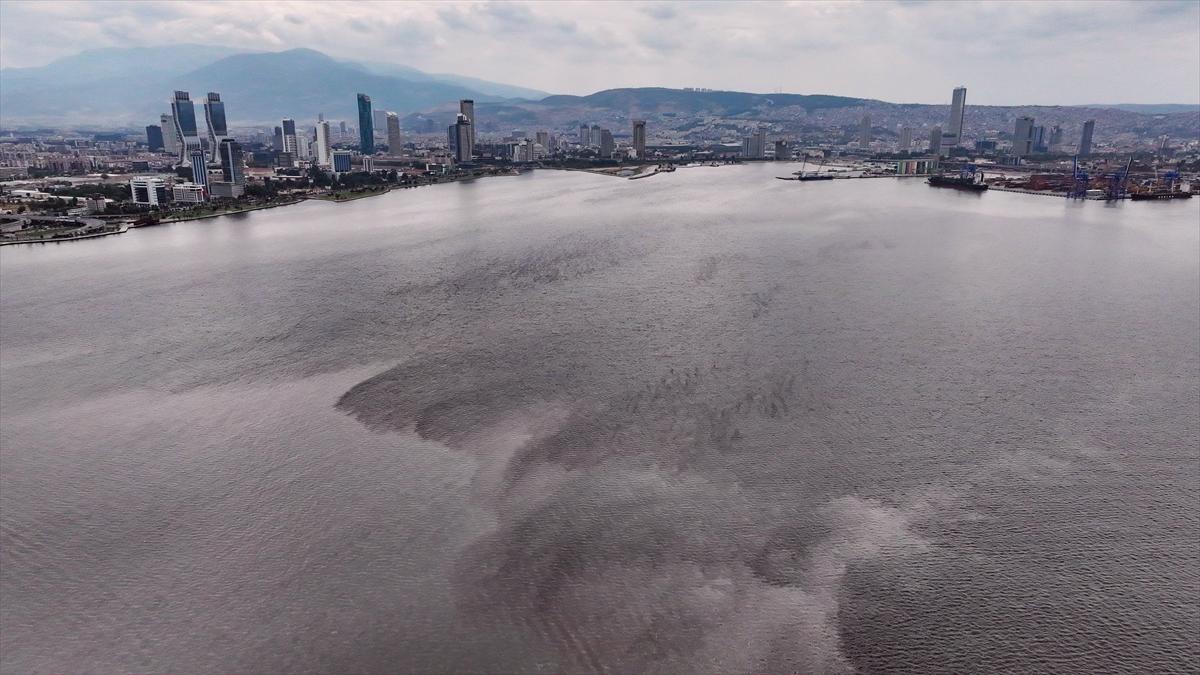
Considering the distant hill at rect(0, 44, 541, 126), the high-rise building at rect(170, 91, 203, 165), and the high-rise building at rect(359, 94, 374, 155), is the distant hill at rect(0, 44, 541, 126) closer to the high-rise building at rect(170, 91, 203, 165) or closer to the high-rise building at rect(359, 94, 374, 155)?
the high-rise building at rect(359, 94, 374, 155)

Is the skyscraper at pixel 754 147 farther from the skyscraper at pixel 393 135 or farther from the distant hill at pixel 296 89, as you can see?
the distant hill at pixel 296 89

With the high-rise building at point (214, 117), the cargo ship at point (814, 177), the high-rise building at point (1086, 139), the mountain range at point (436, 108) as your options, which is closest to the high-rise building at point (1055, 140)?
the high-rise building at point (1086, 139)

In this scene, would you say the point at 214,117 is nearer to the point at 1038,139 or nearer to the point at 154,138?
the point at 154,138

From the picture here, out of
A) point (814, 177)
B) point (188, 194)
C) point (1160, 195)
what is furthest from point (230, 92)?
point (1160, 195)

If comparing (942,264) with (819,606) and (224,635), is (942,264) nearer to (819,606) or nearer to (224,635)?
(819,606)

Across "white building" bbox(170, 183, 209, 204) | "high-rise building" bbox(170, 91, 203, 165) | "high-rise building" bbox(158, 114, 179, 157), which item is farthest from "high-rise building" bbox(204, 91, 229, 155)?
"high-rise building" bbox(158, 114, 179, 157)

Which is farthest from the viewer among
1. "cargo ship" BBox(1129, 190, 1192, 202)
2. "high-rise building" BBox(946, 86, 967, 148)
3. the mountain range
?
the mountain range

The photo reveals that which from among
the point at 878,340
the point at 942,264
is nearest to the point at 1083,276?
the point at 942,264
